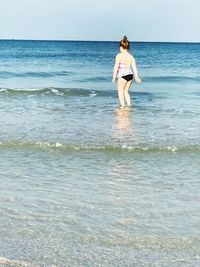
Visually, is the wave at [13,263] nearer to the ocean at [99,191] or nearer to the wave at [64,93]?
the ocean at [99,191]

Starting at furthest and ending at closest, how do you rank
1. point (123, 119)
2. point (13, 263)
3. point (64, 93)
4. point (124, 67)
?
point (64, 93)
point (124, 67)
point (123, 119)
point (13, 263)

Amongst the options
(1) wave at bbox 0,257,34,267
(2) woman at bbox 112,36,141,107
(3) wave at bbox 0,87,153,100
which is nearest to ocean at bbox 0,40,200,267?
(1) wave at bbox 0,257,34,267

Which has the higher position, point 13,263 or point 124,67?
point 124,67

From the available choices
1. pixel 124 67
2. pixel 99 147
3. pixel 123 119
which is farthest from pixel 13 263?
pixel 124 67

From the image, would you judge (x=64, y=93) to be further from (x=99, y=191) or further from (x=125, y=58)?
(x=99, y=191)

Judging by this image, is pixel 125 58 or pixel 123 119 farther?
pixel 125 58

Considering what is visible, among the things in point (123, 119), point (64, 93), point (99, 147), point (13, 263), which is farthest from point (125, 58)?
point (13, 263)

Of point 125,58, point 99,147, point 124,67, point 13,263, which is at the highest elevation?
point 125,58

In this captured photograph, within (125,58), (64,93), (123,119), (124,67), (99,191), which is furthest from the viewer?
(64,93)

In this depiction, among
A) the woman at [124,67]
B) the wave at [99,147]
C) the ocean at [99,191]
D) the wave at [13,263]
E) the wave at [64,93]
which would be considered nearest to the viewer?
the wave at [13,263]

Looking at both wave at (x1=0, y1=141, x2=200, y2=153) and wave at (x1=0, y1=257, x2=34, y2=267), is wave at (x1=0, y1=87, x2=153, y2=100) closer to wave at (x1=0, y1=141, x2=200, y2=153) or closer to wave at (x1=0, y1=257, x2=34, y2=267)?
wave at (x1=0, y1=141, x2=200, y2=153)

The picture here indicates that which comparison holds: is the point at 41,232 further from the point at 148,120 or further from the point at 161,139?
the point at 148,120

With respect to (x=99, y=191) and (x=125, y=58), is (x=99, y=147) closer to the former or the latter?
(x=99, y=191)

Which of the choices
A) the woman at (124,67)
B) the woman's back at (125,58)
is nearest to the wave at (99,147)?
the woman at (124,67)
